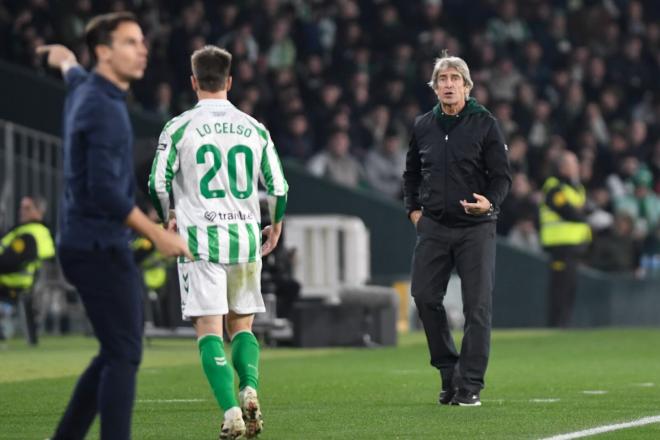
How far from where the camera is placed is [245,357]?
9.31 m

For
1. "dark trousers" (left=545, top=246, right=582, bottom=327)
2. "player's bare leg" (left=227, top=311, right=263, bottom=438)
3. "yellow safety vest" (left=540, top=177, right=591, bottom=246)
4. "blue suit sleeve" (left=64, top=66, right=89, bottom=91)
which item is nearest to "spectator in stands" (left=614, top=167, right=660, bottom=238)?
"dark trousers" (left=545, top=246, right=582, bottom=327)

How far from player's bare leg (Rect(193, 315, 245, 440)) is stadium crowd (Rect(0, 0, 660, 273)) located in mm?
14333

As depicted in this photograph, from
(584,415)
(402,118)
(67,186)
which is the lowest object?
(584,415)

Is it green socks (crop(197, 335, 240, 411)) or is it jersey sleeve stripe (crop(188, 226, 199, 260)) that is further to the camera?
jersey sleeve stripe (crop(188, 226, 199, 260))

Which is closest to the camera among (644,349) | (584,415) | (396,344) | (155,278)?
(584,415)

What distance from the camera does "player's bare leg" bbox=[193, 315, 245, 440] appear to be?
343 inches

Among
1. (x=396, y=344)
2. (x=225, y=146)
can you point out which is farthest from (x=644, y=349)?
(x=225, y=146)

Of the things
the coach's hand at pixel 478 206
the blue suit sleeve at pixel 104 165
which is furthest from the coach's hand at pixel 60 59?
the coach's hand at pixel 478 206

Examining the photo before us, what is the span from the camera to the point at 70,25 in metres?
23.7

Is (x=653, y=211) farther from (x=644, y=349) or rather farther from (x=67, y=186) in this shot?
(x=67, y=186)

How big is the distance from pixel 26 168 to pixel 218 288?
1386 cm

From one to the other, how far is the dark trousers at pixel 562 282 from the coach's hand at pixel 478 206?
1323 centimetres

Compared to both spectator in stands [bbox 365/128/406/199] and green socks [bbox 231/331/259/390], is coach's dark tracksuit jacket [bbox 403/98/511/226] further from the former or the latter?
spectator in stands [bbox 365/128/406/199]

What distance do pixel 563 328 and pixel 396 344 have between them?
525 cm
